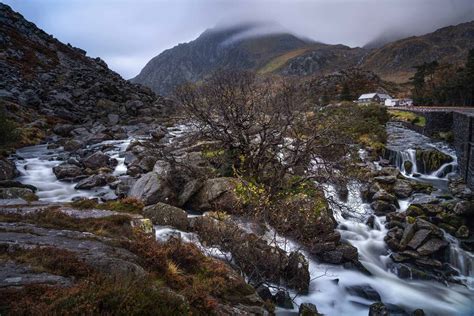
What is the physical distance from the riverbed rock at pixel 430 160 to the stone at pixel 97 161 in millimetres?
26383

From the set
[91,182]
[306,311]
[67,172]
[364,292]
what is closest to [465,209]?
[364,292]

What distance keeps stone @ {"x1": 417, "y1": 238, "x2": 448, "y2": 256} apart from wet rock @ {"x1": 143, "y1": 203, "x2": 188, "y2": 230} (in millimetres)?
11146

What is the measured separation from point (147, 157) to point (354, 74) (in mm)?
139354

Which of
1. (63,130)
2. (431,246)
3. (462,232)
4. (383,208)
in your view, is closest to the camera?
(431,246)

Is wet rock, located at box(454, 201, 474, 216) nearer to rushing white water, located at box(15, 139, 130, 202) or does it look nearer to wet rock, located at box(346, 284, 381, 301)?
wet rock, located at box(346, 284, 381, 301)

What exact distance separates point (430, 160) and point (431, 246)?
50.2 ft

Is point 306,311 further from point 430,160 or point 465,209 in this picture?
point 430,160

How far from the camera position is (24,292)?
5.01 meters

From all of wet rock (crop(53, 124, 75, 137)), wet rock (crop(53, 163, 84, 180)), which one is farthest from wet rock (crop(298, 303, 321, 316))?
wet rock (crop(53, 124, 75, 137))

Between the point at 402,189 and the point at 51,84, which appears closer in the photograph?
the point at 402,189

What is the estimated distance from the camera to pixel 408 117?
54125 mm

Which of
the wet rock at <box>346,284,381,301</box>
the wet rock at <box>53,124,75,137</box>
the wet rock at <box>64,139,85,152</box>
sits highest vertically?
the wet rock at <box>53,124,75,137</box>

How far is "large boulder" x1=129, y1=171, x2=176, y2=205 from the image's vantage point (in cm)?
1597

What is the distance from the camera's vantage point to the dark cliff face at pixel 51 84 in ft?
152
